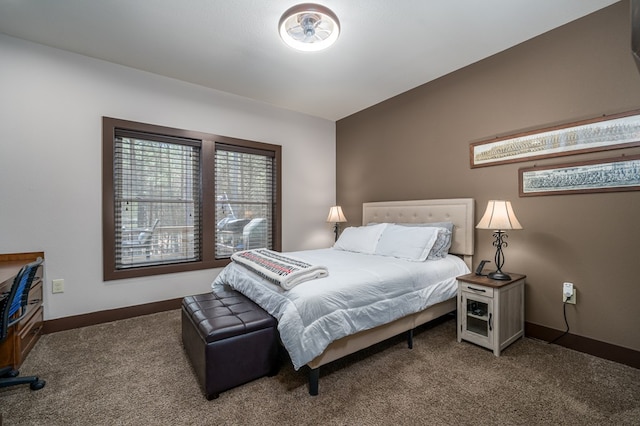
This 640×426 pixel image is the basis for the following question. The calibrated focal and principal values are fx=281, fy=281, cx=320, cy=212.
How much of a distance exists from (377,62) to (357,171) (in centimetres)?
176

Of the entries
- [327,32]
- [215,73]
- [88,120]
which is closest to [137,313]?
[88,120]

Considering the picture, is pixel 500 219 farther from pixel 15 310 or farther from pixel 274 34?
pixel 15 310

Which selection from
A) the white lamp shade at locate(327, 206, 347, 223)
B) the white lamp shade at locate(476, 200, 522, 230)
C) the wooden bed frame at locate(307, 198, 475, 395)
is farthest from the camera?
the white lamp shade at locate(327, 206, 347, 223)

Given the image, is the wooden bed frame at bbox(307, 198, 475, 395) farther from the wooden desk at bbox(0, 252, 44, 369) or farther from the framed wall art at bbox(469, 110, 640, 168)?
the wooden desk at bbox(0, 252, 44, 369)

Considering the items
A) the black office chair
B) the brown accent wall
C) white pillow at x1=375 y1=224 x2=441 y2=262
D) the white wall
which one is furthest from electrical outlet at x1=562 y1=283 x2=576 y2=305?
the black office chair

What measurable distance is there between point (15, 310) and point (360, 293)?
2.33 meters

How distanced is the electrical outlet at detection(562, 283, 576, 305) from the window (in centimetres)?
321

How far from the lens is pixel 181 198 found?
11.4ft

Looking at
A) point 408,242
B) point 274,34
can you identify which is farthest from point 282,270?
point 274,34

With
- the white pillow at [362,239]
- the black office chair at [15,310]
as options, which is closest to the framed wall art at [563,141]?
the white pillow at [362,239]

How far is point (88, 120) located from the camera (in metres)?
2.85

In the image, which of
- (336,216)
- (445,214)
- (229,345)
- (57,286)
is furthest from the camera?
(336,216)

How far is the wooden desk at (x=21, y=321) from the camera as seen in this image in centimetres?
195

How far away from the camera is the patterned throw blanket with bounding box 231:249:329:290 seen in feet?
6.30
